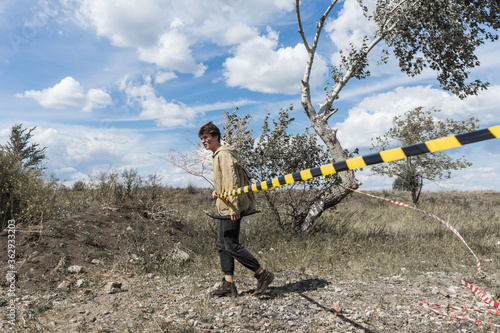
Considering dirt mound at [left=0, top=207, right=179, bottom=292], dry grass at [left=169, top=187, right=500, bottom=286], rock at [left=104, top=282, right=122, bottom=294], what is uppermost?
dirt mound at [left=0, top=207, right=179, bottom=292]

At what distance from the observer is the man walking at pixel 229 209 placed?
15.0ft

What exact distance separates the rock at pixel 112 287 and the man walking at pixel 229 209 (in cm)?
158

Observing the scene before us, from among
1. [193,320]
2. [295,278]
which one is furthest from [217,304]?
[295,278]

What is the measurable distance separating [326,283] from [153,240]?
3.85 metres

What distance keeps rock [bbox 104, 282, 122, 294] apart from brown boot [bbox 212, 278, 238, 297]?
1.58 meters

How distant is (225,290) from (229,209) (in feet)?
3.69

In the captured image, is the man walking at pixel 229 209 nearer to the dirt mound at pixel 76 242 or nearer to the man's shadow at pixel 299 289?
the man's shadow at pixel 299 289

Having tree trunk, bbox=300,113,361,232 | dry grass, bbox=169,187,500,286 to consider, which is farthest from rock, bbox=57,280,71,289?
tree trunk, bbox=300,113,361,232

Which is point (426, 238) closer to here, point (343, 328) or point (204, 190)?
point (343, 328)

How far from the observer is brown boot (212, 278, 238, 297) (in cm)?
474

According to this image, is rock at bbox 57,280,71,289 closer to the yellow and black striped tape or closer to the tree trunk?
the yellow and black striped tape

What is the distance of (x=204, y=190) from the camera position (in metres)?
17.9

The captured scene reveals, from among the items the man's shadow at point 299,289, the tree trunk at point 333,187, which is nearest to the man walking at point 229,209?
the man's shadow at point 299,289

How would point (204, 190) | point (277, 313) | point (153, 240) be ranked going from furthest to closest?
point (204, 190) < point (153, 240) < point (277, 313)
